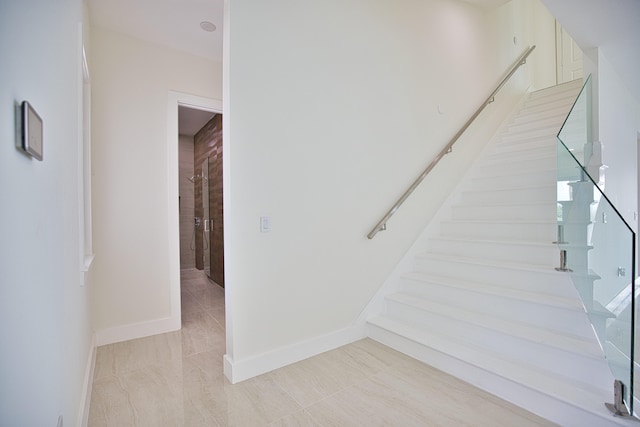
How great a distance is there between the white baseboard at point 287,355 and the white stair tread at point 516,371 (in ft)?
1.21

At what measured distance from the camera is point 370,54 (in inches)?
108

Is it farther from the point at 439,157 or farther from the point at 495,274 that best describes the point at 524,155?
the point at 495,274

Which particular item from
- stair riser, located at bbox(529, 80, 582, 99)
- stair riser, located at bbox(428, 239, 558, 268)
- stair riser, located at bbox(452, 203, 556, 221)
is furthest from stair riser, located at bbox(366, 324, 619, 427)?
stair riser, located at bbox(529, 80, 582, 99)

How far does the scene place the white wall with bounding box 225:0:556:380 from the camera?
2.10m

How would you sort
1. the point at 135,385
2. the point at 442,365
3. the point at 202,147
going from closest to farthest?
the point at 135,385 < the point at 442,365 < the point at 202,147

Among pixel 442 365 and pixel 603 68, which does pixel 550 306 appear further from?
pixel 603 68

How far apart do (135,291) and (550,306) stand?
11.1 feet

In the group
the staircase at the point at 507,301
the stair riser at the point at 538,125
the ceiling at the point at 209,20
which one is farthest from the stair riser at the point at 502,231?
the ceiling at the point at 209,20

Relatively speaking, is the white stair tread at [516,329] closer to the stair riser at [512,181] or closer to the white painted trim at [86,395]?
the stair riser at [512,181]

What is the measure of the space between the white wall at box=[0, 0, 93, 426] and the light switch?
1040 millimetres

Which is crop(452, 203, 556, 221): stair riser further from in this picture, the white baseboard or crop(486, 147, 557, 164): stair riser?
the white baseboard

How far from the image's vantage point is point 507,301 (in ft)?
7.50

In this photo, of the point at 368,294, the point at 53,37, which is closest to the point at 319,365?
the point at 368,294

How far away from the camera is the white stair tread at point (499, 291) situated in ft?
6.71
